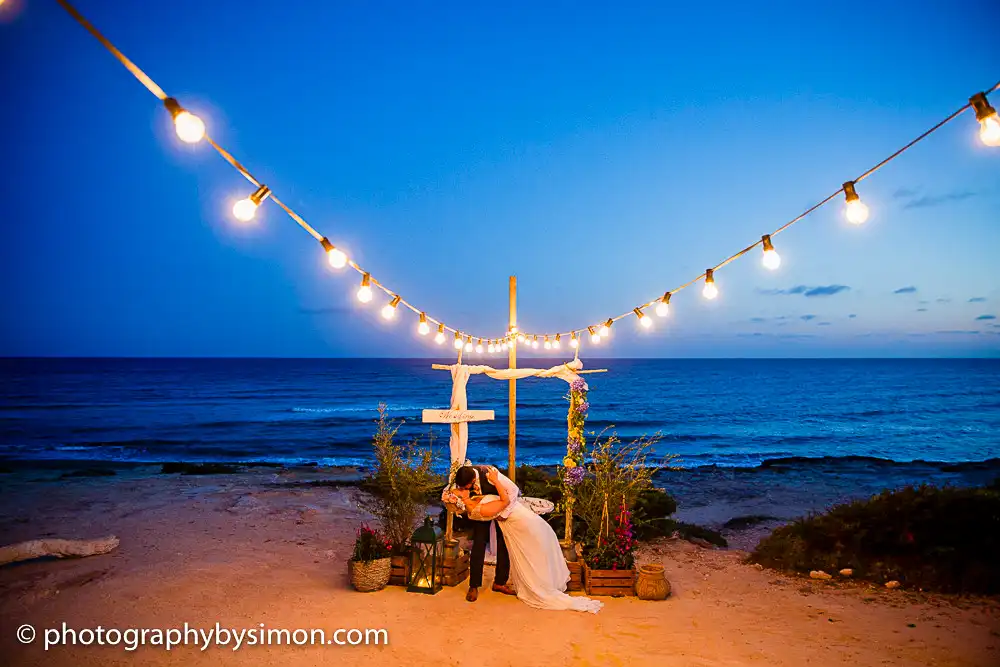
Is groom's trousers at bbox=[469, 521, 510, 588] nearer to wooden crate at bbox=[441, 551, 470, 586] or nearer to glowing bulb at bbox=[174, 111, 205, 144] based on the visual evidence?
wooden crate at bbox=[441, 551, 470, 586]

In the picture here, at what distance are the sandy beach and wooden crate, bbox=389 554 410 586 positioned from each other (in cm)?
17

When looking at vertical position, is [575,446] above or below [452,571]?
above

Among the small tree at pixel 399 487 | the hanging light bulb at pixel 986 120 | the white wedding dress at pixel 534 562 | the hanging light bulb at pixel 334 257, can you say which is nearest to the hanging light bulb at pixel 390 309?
the small tree at pixel 399 487

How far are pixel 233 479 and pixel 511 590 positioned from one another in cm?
1216

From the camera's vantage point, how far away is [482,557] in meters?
6.24

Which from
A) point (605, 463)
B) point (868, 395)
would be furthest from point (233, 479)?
point (868, 395)

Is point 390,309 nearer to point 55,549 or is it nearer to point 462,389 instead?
point 462,389

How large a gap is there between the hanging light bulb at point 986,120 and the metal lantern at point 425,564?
5622mm

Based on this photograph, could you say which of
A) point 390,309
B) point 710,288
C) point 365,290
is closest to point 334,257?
point 365,290

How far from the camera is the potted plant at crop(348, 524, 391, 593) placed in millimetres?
6277

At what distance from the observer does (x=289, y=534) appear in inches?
368

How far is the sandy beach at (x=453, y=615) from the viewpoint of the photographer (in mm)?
4805

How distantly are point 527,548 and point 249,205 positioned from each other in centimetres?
440

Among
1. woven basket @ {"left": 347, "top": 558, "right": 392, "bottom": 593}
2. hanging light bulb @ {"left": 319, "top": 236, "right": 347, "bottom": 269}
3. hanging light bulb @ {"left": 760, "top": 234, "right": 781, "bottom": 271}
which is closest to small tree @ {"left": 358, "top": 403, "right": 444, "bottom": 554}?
woven basket @ {"left": 347, "top": 558, "right": 392, "bottom": 593}
